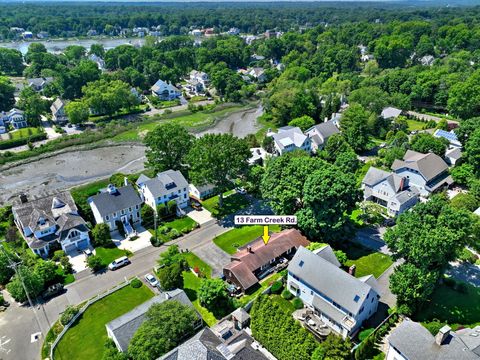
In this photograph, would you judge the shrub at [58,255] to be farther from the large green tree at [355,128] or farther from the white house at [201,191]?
the large green tree at [355,128]

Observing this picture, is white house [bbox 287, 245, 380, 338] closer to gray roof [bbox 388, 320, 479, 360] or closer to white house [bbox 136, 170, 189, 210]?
gray roof [bbox 388, 320, 479, 360]

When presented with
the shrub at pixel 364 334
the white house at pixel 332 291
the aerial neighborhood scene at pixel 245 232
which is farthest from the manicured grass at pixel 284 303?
the shrub at pixel 364 334

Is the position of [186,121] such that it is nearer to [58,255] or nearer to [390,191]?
[58,255]

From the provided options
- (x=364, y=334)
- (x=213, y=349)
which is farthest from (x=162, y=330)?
(x=364, y=334)

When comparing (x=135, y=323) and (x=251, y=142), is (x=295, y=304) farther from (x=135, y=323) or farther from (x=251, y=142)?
(x=251, y=142)

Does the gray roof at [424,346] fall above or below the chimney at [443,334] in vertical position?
below

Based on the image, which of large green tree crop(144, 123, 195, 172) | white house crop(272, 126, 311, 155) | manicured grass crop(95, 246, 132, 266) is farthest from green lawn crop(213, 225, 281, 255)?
white house crop(272, 126, 311, 155)
